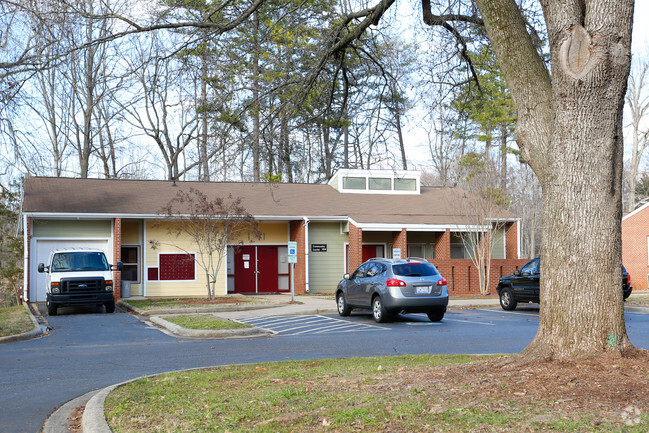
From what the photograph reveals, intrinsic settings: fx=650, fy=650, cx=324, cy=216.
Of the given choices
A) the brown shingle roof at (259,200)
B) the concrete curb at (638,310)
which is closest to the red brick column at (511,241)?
the brown shingle roof at (259,200)

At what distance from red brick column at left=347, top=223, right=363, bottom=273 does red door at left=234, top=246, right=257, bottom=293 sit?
15.4 feet

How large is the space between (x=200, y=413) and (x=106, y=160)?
4062 cm

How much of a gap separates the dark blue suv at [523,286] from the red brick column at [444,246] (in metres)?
8.32

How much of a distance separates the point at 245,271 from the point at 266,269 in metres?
1.00

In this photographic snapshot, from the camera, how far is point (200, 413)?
621cm

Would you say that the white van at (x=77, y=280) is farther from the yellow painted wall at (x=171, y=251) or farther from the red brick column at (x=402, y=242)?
the red brick column at (x=402, y=242)

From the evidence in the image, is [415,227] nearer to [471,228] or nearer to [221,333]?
[471,228]

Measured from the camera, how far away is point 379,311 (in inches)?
687

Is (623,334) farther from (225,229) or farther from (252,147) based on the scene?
(225,229)

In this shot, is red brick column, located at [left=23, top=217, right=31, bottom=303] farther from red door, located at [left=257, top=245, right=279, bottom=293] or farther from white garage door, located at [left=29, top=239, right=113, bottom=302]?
red door, located at [left=257, top=245, right=279, bottom=293]

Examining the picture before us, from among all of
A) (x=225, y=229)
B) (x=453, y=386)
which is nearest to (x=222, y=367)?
(x=453, y=386)

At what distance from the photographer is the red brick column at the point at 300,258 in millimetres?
29891

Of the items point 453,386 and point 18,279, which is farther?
point 18,279

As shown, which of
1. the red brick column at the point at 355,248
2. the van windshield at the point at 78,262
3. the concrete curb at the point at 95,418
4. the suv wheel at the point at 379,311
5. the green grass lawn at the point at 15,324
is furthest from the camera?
the red brick column at the point at 355,248
